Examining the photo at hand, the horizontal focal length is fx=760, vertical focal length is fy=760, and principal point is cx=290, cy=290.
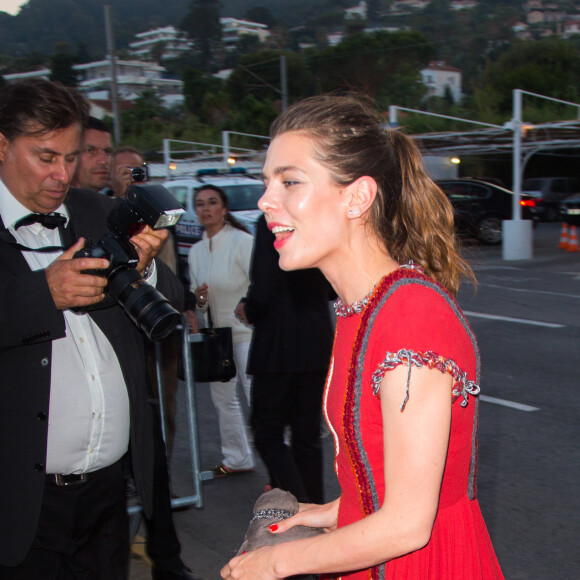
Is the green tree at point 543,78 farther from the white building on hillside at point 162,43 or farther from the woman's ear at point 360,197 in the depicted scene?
the white building on hillside at point 162,43

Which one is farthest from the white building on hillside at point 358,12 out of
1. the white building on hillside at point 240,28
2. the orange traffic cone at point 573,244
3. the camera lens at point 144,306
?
the camera lens at point 144,306

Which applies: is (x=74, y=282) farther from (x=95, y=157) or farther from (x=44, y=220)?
(x=95, y=157)

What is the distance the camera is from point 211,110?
6619cm

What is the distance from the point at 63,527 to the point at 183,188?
12973 millimetres

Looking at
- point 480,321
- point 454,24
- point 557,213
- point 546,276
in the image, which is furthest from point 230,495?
point 454,24

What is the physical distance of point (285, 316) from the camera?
410cm

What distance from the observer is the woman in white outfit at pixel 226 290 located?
16.5 feet

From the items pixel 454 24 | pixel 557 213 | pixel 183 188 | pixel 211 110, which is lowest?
pixel 557 213

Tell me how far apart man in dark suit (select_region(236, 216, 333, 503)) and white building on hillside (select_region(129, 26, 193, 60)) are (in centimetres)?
13444

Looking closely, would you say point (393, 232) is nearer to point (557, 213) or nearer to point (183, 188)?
point (183, 188)

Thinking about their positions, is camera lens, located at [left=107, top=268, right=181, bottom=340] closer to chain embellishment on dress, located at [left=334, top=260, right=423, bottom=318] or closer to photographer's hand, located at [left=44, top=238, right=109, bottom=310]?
photographer's hand, located at [left=44, top=238, right=109, bottom=310]

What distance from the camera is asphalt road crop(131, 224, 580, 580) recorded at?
3898 mm

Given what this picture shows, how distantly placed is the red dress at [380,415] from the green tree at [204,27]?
12842 centimetres

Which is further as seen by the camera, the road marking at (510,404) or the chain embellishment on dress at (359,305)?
the road marking at (510,404)
